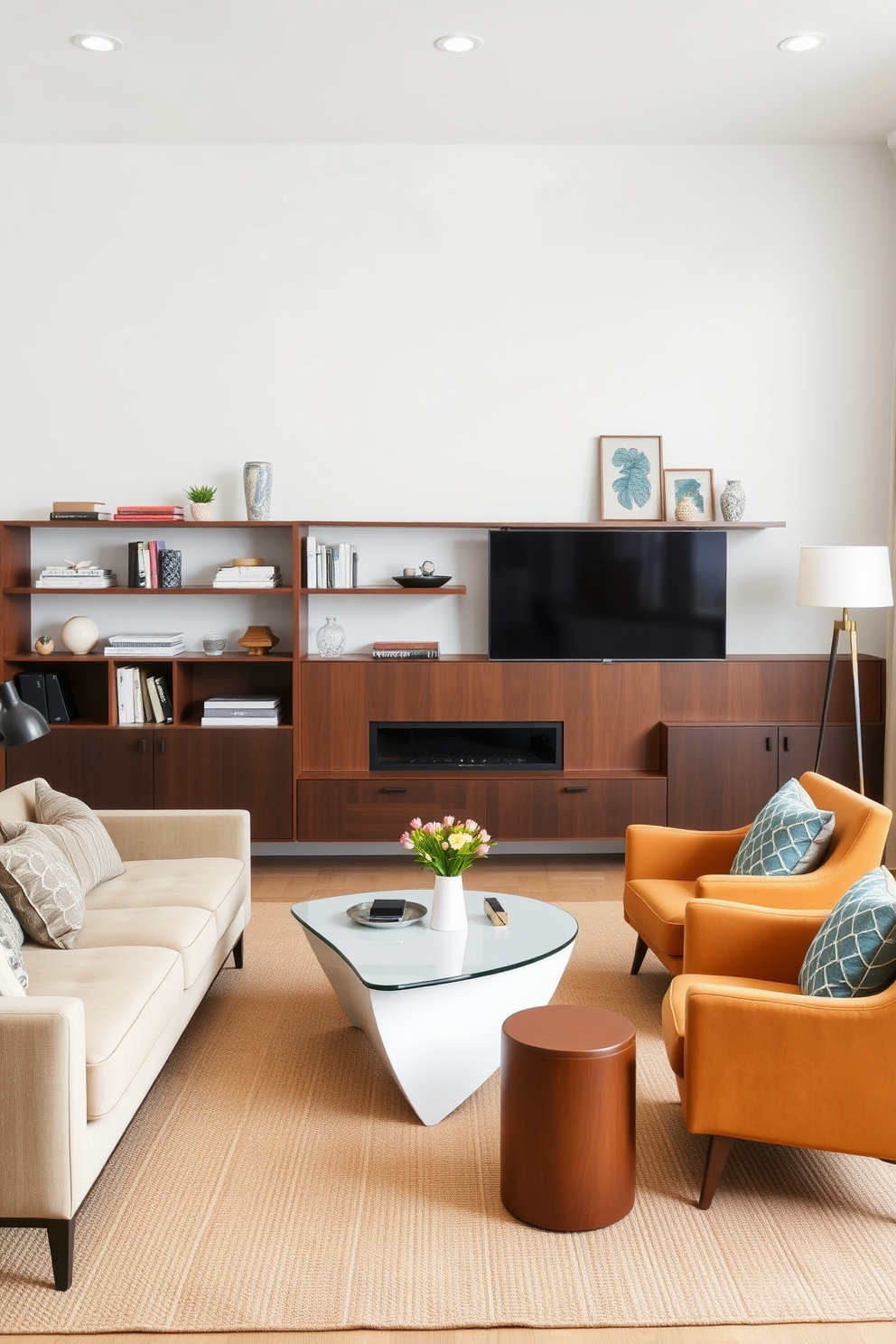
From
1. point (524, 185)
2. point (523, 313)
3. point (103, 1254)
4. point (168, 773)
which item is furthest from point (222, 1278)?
point (524, 185)

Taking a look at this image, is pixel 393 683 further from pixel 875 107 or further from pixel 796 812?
pixel 875 107

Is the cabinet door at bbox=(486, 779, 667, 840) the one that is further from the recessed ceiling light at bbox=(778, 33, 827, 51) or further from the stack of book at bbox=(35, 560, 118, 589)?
the recessed ceiling light at bbox=(778, 33, 827, 51)

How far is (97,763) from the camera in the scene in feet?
16.7

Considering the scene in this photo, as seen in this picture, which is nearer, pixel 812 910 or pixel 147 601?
pixel 812 910

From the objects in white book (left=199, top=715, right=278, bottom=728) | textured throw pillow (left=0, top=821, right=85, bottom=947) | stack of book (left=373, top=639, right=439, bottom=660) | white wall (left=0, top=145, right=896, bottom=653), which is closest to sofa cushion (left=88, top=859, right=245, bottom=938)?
textured throw pillow (left=0, top=821, right=85, bottom=947)

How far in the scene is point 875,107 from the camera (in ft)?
16.0

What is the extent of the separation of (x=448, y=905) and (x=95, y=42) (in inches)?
137

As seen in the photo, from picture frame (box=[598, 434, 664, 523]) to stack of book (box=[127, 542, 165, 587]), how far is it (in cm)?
213

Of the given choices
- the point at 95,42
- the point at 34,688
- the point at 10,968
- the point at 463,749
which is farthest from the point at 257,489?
the point at 10,968

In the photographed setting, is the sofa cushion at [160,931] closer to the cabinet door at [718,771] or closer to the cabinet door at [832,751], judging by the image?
the cabinet door at [718,771]

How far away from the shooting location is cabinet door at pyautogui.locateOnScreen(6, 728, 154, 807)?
199 inches

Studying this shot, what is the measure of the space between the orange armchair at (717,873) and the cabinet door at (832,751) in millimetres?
1213

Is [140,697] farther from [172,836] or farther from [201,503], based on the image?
[172,836]

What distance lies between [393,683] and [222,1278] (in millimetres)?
3129
